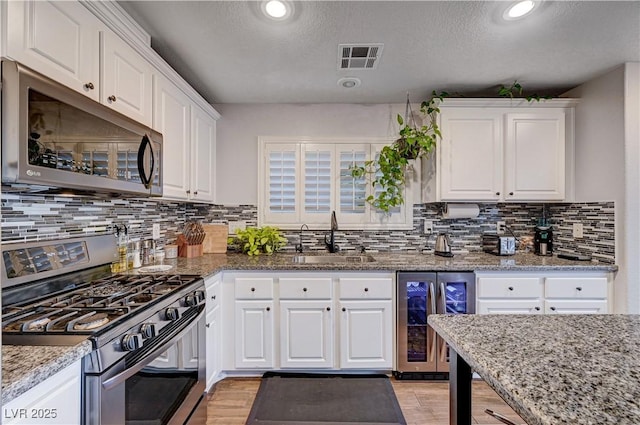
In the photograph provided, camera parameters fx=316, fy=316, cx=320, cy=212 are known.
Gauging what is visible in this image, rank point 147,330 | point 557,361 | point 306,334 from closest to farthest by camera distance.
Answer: point 557,361
point 147,330
point 306,334

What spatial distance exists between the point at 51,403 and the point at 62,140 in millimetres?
894

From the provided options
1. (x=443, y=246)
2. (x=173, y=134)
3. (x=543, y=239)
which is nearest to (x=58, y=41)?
(x=173, y=134)

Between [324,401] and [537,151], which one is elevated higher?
[537,151]

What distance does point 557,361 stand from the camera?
85 centimetres

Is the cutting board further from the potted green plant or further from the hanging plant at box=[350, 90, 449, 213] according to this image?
the hanging plant at box=[350, 90, 449, 213]

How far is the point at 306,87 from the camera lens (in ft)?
8.83

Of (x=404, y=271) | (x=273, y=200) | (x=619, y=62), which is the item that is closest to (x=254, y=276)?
(x=273, y=200)

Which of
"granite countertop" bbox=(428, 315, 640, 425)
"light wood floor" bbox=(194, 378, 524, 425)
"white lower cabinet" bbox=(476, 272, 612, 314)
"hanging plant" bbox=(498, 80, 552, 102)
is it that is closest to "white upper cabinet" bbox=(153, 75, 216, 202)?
"light wood floor" bbox=(194, 378, 524, 425)

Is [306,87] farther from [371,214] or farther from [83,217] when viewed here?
[83,217]

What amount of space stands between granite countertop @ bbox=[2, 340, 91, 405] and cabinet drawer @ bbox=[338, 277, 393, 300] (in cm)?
166

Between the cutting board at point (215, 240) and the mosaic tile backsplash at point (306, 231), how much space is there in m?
0.14

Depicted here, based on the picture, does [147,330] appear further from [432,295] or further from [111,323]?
[432,295]

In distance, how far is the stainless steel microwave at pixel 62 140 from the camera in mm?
1039

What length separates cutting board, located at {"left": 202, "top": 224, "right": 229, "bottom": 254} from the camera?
296 centimetres
